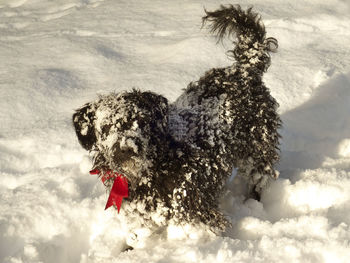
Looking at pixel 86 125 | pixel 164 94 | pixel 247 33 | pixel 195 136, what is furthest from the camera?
pixel 164 94

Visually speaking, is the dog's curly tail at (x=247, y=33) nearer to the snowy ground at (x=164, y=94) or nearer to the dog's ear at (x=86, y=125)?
the snowy ground at (x=164, y=94)

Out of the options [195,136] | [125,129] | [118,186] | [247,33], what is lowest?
[118,186]

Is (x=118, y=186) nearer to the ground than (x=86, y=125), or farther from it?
nearer to the ground

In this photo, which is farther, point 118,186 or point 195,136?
point 195,136

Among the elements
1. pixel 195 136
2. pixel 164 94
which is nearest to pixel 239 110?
pixel 195 136

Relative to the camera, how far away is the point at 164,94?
4.52 m

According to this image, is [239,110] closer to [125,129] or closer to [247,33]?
[247,33]

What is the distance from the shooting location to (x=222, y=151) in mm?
2580

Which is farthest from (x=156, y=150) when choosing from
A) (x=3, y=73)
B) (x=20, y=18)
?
(x=20, y=18)

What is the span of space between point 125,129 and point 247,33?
5.15 feet

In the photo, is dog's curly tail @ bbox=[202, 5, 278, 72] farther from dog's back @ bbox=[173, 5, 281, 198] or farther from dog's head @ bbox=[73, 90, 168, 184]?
dog's head @ bbox=[73, 90, 168, 184]

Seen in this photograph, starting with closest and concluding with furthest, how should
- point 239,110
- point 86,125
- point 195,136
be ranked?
point 86,125 → point 195,136 → point 239,110

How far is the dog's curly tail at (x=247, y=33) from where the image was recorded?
2990mm

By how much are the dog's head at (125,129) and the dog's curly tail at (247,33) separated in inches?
44.4
